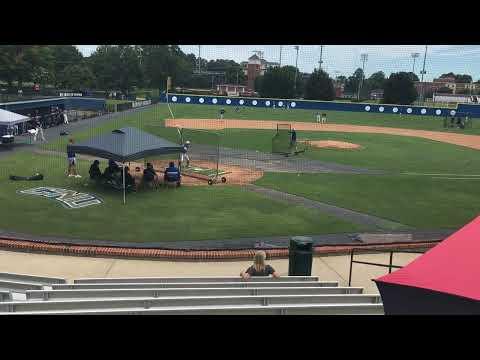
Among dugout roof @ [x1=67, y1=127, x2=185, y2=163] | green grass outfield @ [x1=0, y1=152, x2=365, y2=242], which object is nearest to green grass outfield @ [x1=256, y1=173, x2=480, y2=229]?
green grass outfield @ [x1=0, y1=152, x2=365, y2=242]

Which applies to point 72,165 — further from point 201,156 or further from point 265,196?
point 265,196

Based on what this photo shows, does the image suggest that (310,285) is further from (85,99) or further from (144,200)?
(85,99)

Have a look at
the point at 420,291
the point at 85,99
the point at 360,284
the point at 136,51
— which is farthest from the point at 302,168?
the point at 85,99

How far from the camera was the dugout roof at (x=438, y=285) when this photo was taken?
3896mm

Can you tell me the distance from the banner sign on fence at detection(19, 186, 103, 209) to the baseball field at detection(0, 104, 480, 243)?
292 millimetres

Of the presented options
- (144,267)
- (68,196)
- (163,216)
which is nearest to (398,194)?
(163,216)

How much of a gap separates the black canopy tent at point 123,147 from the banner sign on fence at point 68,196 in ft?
4.25

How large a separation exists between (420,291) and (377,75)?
40373 mm

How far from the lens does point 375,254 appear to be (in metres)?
11.2

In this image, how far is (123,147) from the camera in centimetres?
1480

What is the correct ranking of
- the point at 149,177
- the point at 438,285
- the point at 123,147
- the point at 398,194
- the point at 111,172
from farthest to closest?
the point at 398,194 < the point at 149,177 < the point at 111,172 < the point at 123,147 < the point at 438,285

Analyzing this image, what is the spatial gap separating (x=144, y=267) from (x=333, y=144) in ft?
75.2

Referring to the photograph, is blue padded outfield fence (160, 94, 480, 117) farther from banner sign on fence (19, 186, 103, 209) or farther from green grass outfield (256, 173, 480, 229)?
banner sign on fence (19, 186, 103, 209)

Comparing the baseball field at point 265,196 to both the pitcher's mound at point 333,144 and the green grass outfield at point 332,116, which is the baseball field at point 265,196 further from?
the green grass outfield at point 332,116
